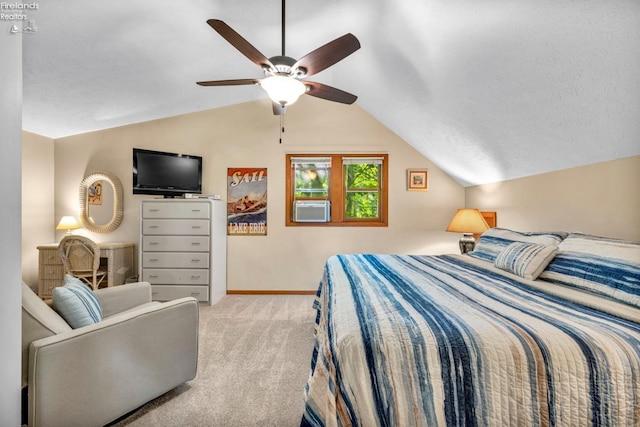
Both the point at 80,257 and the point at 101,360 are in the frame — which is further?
the point at 80,257

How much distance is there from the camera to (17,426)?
1001 millimetres

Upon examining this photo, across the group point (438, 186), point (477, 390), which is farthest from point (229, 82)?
point (438, 186)

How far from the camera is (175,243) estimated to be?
3469mm

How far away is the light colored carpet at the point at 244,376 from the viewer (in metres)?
1.57

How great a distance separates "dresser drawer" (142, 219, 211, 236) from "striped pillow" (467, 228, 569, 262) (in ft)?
9.67

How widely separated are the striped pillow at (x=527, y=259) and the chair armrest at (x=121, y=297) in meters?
2.65

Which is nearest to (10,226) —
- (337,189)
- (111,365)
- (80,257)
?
(111,365)

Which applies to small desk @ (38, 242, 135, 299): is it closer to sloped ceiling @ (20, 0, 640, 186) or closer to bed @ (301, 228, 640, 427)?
sloped ceiling @ (20, 0, 640, 186)

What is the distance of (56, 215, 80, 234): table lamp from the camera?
Result: 146 inches

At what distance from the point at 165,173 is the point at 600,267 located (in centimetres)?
420

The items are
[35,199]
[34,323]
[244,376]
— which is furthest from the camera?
[35,199]

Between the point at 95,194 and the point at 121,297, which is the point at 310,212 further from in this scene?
the point at 95,194

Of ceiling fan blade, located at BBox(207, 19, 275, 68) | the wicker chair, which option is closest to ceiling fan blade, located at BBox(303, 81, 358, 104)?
ceiling fan blade, located at BBox(207, 19, 275, 68)

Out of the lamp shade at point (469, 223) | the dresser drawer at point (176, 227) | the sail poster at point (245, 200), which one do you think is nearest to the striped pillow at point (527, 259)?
the lamp shade at point (469, 223)
